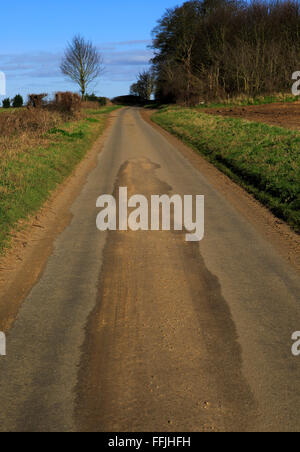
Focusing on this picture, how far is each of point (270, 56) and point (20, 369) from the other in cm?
4294

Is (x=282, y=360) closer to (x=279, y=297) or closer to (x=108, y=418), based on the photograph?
(x=279, y=297)

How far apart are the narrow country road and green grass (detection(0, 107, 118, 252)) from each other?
1399mm

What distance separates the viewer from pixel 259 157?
1410 cm

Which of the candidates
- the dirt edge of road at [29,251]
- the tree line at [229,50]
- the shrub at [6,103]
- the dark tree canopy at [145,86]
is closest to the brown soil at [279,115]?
the tree line at [229,50]

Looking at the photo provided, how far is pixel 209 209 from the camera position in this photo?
32.7 ft

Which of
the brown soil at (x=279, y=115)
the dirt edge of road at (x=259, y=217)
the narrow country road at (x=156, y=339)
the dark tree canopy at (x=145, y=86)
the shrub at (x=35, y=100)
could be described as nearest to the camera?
the narrow country road at (x=156, y=339)

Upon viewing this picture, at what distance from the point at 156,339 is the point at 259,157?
1066 centimetres

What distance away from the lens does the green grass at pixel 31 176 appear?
29.0 ft

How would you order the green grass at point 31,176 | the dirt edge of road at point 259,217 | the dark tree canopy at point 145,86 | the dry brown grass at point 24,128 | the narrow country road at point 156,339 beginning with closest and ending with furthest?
the narrow country road at point 156,339 < the dirt edge of road at point 259,217 < the green grass at point 31,176 < the dry brown grass at point 24,128 < the dark tree canopy at point 145,86

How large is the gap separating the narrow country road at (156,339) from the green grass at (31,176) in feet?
4.59

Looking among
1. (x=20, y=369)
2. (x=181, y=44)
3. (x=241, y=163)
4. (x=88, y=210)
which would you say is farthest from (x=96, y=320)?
(x=181, y=44)

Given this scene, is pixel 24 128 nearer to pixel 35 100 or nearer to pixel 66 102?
pixel 35 100

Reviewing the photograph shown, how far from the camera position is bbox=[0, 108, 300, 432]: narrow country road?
3666 millimetres

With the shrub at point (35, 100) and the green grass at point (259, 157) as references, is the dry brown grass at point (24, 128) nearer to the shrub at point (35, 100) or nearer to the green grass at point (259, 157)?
the shrub at point (35, 100)
